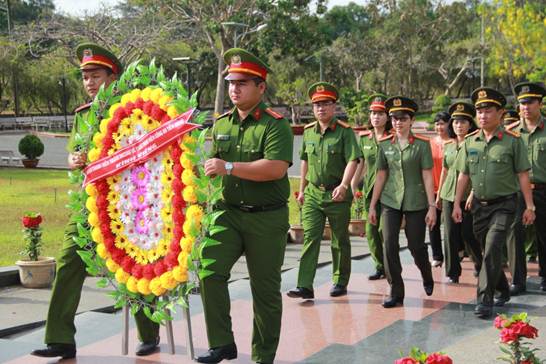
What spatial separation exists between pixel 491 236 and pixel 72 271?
347cm

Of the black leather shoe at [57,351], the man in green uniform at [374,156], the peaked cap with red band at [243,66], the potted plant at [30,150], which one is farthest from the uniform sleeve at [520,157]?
the potted plant at [30,150]

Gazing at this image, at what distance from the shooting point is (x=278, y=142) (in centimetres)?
540

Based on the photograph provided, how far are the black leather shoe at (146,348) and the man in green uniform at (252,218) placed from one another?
557mm

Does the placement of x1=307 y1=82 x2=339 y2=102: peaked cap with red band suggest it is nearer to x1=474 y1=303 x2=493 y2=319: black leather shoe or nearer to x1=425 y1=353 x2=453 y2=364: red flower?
x1=474 y1=303 x2=493 y2=319: black leather shoe

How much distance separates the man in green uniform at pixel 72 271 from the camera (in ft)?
18.5

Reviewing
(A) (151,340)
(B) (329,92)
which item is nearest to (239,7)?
(B) (329,92)

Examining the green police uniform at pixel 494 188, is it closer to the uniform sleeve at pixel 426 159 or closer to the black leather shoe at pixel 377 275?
the uniform sleeve at pixel 426 159

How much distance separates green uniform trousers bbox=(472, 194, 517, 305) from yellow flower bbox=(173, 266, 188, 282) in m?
2.89

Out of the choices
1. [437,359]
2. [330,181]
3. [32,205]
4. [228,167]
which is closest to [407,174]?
[330,181]

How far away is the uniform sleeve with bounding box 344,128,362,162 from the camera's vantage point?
7824 mm

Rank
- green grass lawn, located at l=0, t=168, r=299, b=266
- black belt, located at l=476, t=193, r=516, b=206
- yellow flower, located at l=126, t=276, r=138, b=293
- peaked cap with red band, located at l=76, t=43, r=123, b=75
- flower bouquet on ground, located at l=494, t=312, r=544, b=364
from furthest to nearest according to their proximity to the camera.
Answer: green grass lawn, located at l=0, t=168, r=299, b=266 → black belt, located at l=476, t=193, r=516, b=206 → peaked cap with red band, located at l=76, t=43, r=123, b=75 → yellow flower, located at l=126, t=276, r=138, b=293 → flower bouquet on ground, located at l=494, t=312, r=544, b=364

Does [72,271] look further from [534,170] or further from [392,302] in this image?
[534,170]

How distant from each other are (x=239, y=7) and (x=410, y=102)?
1176 inches

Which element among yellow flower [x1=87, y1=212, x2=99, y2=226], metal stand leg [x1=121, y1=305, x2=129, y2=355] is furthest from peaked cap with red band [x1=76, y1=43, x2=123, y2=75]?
metal stand leg [x1=121, y1=305, x2=129, y2=355]
